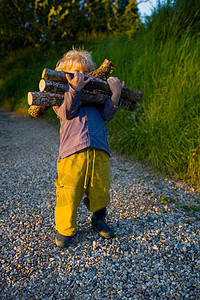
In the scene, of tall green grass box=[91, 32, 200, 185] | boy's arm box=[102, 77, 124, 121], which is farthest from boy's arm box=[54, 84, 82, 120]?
tall green grass box=[91, 32, 200, 185]

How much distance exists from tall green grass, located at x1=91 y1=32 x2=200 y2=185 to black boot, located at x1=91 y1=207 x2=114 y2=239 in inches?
64.7

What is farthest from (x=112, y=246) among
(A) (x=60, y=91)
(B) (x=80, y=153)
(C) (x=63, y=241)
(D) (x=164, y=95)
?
(D) (x=164, y=95)

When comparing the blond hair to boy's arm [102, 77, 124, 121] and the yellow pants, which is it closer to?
boy's arm [102, 77, 124, 121]

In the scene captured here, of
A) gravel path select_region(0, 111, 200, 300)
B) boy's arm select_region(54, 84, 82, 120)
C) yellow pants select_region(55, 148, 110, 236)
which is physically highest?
boy's arm select_region(54, 84, 82, 120)

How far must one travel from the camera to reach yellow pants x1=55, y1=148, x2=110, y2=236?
2027 millimetres

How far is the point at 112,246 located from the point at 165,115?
7.82 ft

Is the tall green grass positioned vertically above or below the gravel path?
above

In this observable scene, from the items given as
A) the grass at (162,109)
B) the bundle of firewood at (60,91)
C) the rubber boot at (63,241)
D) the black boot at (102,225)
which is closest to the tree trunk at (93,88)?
the bundle of firewood at (60,91)

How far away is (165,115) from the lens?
3926 millimetres

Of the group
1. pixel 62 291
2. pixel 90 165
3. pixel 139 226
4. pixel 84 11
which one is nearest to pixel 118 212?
pixel 139 226

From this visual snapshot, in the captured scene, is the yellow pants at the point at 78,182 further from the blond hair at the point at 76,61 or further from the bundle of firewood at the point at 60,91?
the blond hair at the point at 76,61

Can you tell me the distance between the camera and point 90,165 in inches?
80.8

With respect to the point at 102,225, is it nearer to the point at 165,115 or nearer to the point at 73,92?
the point at 73,92

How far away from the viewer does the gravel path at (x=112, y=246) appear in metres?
1.80
